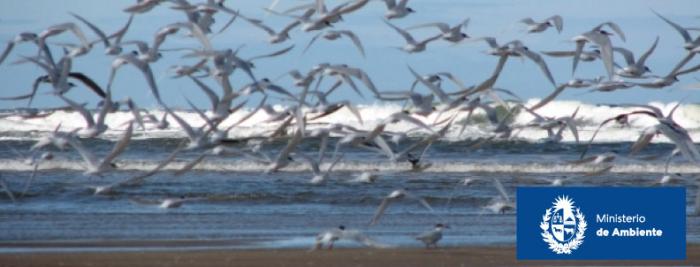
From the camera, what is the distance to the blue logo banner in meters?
13.6

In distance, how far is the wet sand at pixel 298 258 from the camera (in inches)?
528

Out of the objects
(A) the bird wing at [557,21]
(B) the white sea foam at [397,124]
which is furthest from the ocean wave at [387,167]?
(A) the bird wing at [557,21]

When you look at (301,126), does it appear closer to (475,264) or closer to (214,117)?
(214,117)

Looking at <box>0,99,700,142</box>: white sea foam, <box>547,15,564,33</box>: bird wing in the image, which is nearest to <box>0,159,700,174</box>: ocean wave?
<box>0,99,700,142</box>: white sea foam

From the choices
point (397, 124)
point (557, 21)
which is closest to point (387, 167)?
point (557, 21)

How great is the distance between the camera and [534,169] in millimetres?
27797

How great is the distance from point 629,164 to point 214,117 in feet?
49.9

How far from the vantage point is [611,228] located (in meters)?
13.6

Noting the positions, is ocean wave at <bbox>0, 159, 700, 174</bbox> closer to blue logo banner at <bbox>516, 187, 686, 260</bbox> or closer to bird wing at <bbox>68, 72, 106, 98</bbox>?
bird wing at <bbox>68, 72, 106, 98</bbox>

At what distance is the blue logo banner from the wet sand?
13cm

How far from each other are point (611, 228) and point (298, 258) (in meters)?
2.98

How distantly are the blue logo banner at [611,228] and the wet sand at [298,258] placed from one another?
0.43ft

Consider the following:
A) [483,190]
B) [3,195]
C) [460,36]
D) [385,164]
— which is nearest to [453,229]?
[460,36]

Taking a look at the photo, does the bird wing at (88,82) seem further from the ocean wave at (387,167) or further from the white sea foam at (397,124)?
the white sea foam at (397,124)
